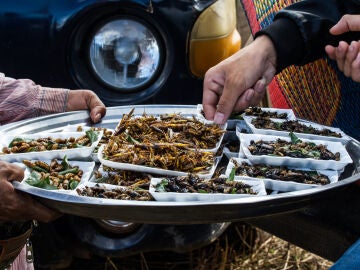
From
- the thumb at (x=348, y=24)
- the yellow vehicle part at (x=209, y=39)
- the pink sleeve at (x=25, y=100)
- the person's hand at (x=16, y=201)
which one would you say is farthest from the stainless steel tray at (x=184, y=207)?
the yellow vehicle part at (x=209, y=39)

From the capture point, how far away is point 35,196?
149 cm

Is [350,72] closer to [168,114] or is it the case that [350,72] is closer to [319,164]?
[319,164]

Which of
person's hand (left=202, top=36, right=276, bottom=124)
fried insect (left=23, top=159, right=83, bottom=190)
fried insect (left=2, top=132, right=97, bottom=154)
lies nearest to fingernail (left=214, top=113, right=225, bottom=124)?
person's hand (left=202, top=36, right=276, bottom=124)

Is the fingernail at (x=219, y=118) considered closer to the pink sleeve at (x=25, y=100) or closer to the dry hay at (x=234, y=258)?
the pink sleeve at (x=25, y=100)

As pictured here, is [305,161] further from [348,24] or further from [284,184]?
[348,24]

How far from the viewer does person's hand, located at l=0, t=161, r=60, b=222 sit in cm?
155

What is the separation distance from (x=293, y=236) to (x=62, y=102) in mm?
1095

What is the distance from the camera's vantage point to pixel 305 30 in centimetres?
219

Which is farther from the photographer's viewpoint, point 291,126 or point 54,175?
point 291,126

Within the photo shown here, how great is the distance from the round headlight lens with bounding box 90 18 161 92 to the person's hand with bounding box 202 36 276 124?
552 millimetres

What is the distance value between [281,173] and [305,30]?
76 cm

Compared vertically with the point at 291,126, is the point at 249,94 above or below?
A: above

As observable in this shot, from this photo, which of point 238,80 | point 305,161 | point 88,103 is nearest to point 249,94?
point 238,80

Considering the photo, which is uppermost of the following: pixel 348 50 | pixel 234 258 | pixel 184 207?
pixel 348 50
